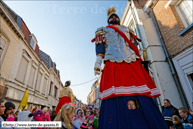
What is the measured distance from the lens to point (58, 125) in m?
1.80

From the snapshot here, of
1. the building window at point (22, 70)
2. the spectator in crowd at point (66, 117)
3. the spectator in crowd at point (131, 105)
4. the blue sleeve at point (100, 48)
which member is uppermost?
the building window at point (22, 70)

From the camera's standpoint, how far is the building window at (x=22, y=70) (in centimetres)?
810

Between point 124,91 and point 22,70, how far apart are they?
31.9 ft

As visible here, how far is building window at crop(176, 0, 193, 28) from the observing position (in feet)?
16.6

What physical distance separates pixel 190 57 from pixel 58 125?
5.88 m

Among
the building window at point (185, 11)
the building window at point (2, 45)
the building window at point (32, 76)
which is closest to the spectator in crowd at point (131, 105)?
the building window at point (185, 11)

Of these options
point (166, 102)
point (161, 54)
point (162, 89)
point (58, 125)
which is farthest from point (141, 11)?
point (58, 125)

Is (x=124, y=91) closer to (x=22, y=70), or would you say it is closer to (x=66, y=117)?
(x=66, y=117)

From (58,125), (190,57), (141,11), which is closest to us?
(58,125)

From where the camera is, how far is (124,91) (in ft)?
4.68

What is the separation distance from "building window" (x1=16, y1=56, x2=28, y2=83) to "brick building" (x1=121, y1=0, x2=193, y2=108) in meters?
9.49

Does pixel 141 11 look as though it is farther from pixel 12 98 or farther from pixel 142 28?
pixel 12 98

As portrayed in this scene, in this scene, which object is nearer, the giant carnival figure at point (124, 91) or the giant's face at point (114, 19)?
the giant carnival figure at point (124, 91)

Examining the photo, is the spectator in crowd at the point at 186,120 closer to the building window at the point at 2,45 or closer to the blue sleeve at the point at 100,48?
the blue sleeve at the point at 100,48
